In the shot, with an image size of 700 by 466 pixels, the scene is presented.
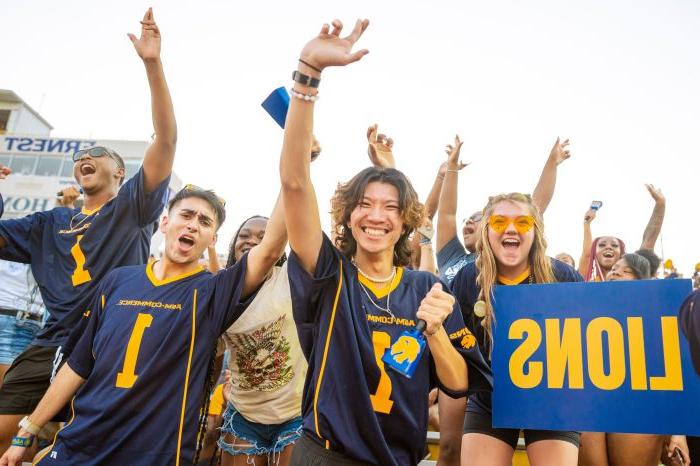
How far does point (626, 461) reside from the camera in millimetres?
3320

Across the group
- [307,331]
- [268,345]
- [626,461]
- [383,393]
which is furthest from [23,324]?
[626,461]

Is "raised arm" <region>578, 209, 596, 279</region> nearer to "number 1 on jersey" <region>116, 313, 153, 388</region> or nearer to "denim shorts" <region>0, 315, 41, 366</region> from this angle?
"number 1 on jersey" <region>116, 313, 153, 388</region>

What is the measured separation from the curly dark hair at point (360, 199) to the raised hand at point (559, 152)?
238cm

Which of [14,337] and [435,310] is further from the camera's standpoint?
[14,337]

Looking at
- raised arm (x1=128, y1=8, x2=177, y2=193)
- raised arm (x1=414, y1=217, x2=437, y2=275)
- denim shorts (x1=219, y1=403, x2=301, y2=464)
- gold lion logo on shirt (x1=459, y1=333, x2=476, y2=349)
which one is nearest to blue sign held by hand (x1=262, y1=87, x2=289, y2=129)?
raised arm (x1=128, y1=8, x2=177, y2=193)

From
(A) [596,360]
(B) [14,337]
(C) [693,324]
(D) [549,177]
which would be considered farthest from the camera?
(B) [14,337]

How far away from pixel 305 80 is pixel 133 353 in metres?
1.68

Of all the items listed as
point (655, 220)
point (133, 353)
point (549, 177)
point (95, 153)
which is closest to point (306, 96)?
point (133, 353)

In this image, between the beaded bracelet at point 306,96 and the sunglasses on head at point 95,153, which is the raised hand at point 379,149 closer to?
the beaded bracelet at point 306,96

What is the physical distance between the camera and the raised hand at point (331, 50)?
201 centimetres

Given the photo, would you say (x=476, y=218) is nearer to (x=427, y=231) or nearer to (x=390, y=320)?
(x=427, y=231)

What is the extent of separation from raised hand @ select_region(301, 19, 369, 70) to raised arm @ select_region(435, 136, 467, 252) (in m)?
2.41

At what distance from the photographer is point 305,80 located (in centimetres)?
201

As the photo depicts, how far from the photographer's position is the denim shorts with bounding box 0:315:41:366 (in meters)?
4.45
